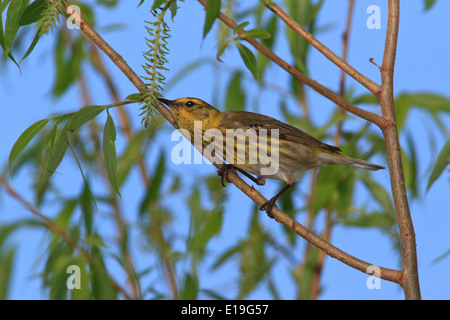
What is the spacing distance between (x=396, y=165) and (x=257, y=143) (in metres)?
1.01

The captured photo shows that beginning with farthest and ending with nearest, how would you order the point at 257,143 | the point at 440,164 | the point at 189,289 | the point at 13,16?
1. the point at 257,143
2. the point at 189,289
3. the point at 440,164
4. the point at 13,16

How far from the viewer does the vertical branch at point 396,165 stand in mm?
1577

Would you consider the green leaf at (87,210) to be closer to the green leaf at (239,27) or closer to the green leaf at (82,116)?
the green leaf at (82,116)

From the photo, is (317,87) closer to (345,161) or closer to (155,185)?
(345,161)

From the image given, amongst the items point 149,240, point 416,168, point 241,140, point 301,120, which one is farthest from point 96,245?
point 416,168

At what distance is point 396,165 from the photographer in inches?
64.2

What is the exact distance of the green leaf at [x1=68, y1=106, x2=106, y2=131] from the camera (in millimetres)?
1555

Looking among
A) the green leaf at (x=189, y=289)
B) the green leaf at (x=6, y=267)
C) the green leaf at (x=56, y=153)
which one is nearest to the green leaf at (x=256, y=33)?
the green leaf at (x=56, y=153)

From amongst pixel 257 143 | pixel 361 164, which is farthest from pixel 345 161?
pixel 257 143

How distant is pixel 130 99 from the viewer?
1576mm

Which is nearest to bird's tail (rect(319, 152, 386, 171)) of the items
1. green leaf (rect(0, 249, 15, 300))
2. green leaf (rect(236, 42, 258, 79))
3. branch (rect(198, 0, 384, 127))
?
branch (rect(198, 0, 384, 127))

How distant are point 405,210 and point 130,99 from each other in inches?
33.2
